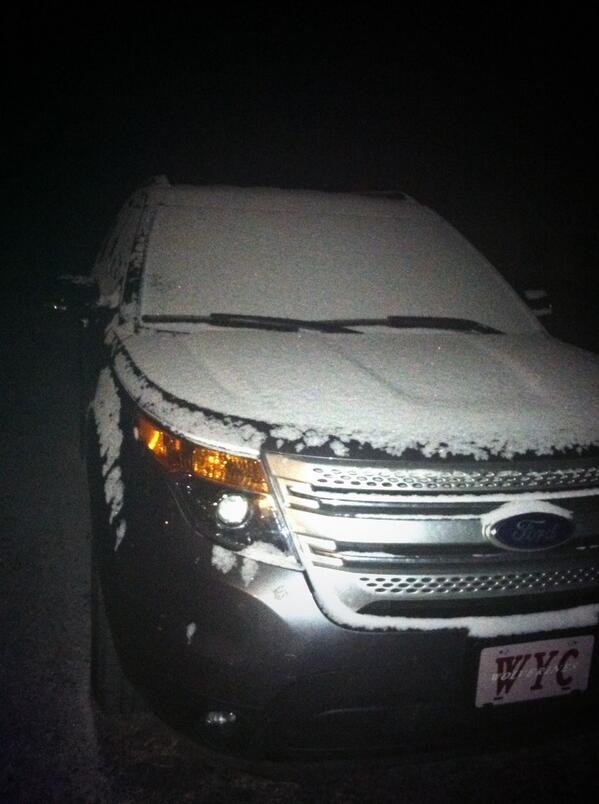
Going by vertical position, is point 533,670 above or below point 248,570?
below

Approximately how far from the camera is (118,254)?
11.7ft

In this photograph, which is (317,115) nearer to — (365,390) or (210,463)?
(365,390)

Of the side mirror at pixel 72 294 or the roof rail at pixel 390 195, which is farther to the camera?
the roof rail at pixel 390 195

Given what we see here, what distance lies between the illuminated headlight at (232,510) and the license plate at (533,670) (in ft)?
2.08

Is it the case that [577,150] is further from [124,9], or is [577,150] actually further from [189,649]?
[124,9]

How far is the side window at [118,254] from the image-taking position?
3.11m

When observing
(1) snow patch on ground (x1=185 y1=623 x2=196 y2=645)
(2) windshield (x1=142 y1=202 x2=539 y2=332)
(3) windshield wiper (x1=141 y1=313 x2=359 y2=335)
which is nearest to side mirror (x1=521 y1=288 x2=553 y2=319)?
(2) windshield (x1=142 y1=202 x2=539 y2=332)

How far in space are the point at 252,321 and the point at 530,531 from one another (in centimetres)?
139

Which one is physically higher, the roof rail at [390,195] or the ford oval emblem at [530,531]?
the roof rail at [390,195]

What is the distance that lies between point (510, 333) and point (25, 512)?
2.55m

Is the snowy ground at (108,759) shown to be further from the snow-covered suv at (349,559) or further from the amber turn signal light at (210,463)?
the amber turn signal light at (210,463)

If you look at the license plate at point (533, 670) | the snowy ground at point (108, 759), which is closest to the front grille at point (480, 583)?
the license plate at point (533, 670)

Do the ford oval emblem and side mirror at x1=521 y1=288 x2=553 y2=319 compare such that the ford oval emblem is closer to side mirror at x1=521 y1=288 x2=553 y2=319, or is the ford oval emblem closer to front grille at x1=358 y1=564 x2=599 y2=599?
front grille at x1=358 y1=564 x2=599 y2=599

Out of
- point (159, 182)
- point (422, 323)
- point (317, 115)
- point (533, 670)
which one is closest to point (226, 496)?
point (533, 670)
